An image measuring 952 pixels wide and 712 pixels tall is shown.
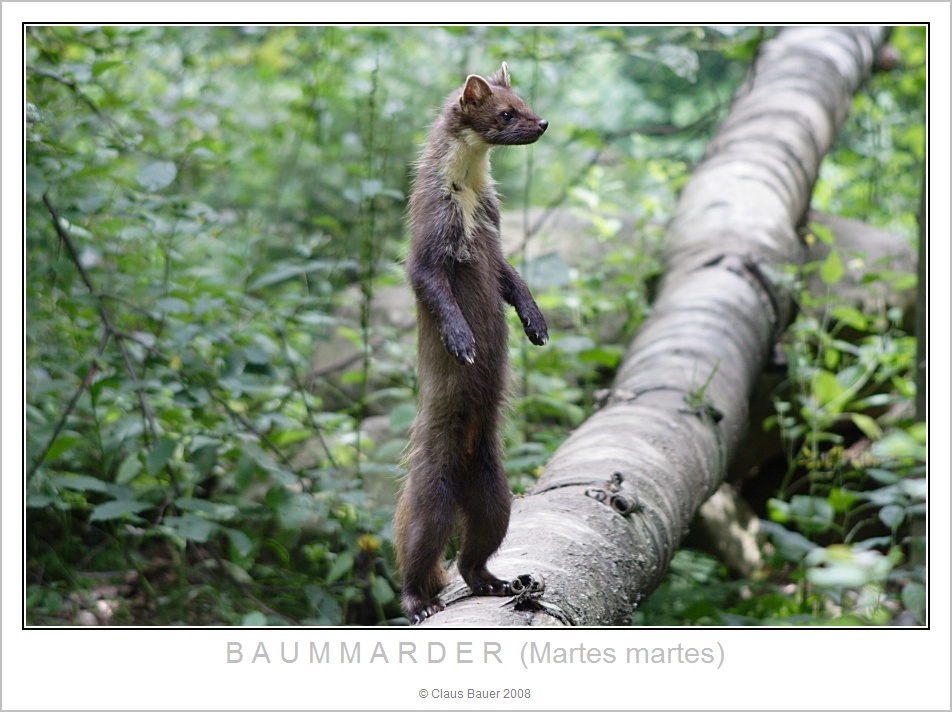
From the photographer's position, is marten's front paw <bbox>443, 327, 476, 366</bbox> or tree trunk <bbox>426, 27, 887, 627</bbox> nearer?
marten's front paw <bbox>443, 327, 476, 366</bbox>

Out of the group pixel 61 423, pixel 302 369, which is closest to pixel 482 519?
pixel 61 423

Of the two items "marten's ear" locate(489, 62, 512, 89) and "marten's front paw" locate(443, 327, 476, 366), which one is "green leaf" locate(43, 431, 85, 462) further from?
"marten's ear" locate(489, 62, 512, 89)

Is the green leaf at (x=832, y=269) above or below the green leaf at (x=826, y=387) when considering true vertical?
above

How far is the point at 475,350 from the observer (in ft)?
9.89

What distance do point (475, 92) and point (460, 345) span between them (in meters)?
0.89

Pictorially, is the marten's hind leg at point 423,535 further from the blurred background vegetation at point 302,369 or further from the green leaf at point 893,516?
the green leaf at point 893,516

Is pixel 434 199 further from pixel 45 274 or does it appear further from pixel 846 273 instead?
pixel 846 273

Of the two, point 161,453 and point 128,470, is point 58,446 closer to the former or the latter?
point 128,470

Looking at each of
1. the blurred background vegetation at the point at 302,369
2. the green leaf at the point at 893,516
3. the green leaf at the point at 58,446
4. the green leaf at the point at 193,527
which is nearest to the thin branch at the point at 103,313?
the blurred background vegetation at the point at 302,369

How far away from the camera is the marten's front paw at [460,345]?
9.00 feet

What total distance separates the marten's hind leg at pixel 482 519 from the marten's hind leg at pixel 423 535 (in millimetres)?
71

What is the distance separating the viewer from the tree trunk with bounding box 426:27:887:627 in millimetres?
3299

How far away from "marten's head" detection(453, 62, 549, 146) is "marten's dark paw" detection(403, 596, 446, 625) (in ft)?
5.24

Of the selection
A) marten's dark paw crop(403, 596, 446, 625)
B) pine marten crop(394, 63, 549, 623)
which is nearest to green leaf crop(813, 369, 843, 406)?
pine marten crop(394, 63, 549, 623)
